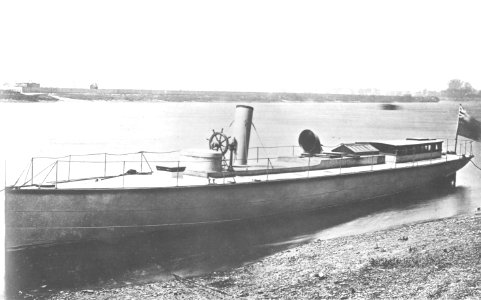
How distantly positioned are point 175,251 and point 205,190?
8.80 ft

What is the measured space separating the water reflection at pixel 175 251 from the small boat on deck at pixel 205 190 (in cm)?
45

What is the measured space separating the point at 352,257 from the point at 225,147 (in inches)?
344

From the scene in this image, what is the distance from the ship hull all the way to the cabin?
740cm

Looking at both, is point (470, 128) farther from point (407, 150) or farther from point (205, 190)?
point (205, 190)

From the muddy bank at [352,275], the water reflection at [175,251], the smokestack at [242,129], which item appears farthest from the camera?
the smokestack at [242,129]

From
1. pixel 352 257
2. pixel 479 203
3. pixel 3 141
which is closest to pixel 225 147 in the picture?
pixel 352 257

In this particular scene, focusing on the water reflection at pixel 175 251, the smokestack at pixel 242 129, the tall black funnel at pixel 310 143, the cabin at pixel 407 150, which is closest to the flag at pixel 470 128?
the cabin at pixel 407 150

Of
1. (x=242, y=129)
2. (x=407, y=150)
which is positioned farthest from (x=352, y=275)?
(x=407, y=150)

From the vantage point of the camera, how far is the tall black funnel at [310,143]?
90.6ft

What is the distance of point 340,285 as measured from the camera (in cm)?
1252

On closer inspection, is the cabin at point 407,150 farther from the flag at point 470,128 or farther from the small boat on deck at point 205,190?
the flag at point 470,128

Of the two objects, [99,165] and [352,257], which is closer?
[352,257]

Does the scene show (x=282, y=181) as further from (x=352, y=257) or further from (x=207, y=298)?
(x=207, y=298)

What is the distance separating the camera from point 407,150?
3048 centimetres
